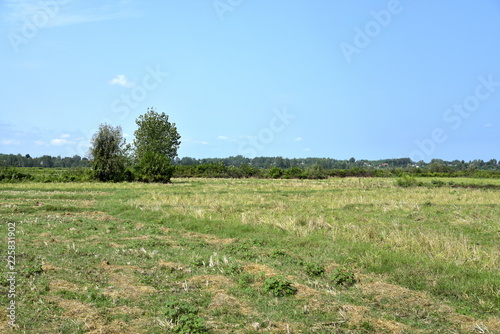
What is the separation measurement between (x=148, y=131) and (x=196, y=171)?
14.5 metres

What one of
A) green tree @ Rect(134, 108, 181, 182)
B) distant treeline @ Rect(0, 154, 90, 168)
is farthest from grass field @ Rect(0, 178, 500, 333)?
distant treeline @ Rect(0, 154, 90, 168)

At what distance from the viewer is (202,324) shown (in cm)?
623

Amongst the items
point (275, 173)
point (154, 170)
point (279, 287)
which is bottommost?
point (279, 287)

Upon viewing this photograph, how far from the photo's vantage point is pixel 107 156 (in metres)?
57.3

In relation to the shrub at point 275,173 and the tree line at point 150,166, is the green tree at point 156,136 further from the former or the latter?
the shrub at point 275,173

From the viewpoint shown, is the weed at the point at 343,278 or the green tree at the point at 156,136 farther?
the green tree at the point at 156,136

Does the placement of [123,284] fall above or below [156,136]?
below

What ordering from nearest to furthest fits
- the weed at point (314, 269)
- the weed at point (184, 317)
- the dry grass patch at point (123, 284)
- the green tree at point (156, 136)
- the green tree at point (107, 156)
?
the weed at point (184, 317) → the dry grass patch at point (123, 284) → the weed at point (314, 269) → the green tree at point (107, 156) → the green tree at point (156, 136)

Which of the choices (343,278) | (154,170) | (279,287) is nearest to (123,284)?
(279,287)

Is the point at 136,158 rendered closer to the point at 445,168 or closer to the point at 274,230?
the point at 274,230

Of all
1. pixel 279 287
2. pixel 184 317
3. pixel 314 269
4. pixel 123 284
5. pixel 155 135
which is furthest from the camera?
pixel 155 135

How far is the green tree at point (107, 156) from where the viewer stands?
56.5 m

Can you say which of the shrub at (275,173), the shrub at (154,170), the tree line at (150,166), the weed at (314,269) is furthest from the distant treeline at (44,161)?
the weed at (314,269)

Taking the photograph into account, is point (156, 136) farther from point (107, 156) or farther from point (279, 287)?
point (279, 287)
